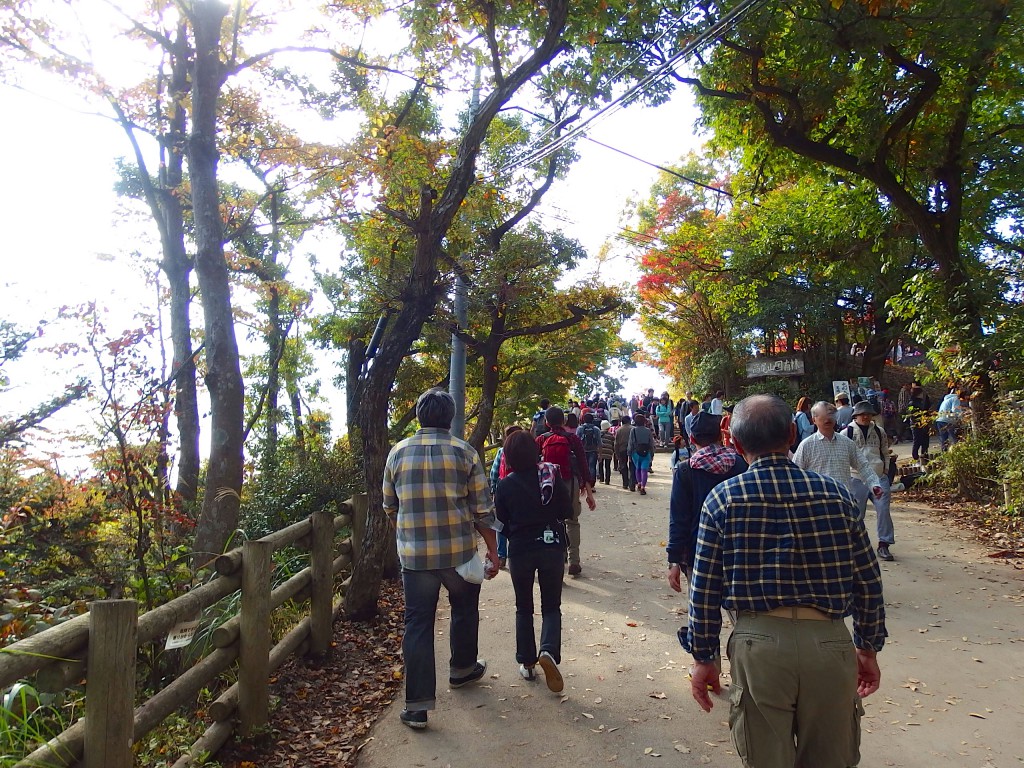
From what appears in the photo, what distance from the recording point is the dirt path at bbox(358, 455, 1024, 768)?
418cm

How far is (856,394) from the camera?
2178 cm

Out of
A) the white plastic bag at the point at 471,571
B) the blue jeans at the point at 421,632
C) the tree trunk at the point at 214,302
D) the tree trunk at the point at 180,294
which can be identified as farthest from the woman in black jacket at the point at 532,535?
the tree trunk at the point at 180,294

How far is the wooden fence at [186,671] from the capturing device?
288 centimetres

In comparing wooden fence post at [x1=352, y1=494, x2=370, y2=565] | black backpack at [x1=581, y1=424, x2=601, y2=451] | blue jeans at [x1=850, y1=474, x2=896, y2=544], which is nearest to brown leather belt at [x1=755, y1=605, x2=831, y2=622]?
wooden fence post at [x1=352, y1=494, x2=370, y2=565]

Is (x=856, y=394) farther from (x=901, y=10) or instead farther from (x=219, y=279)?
(x=219, y=279)

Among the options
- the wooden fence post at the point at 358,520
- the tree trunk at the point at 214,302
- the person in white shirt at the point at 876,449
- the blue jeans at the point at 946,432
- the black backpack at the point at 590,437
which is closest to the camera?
the wooden fence post at the point at 358,520

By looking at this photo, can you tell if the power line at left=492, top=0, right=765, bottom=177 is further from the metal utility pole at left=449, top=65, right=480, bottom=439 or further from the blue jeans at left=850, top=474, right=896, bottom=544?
the blue jeans at left=850, top=474, right=896, bottom=544

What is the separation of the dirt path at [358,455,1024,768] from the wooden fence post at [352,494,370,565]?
1121mm

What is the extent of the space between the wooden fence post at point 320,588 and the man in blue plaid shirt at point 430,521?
1164 mm

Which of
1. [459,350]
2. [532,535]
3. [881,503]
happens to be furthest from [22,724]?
[459,350]

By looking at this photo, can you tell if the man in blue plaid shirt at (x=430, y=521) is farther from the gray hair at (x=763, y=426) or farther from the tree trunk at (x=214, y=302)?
the tree trunk at (x=214, y=302)

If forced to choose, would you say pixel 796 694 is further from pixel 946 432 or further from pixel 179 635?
pixel 946 432

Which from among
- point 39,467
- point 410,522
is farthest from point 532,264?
point 410,522

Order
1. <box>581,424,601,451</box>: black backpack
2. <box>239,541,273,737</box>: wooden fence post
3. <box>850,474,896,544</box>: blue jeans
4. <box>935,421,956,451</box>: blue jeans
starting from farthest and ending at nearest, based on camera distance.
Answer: <box>935,421,956,451</box>: blue jeans
<box>581,424,601,451</box>: black backpack
<box>850,474,896,544</box>: blue jeans
<box>239,541,273,737</box>: wooden fence post
